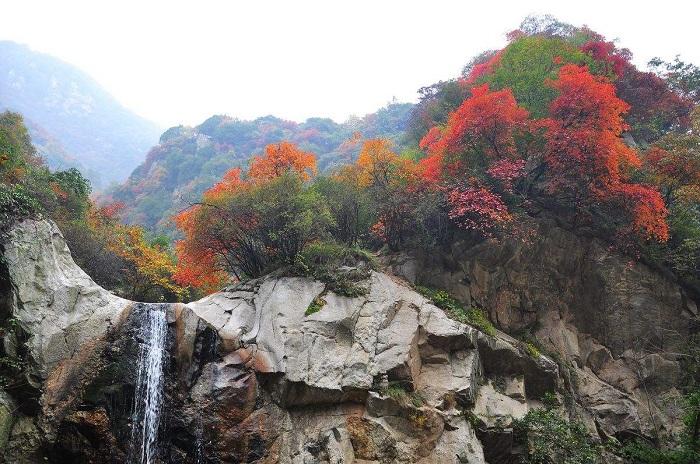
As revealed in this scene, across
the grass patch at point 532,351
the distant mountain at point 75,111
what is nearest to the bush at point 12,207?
the grass patch at point 532,351

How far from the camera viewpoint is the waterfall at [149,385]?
11.8 meters

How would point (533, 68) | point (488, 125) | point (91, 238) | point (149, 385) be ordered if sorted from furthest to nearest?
point (533, 68) < point (91, 238) < point (488, 125) < point (149, 385)

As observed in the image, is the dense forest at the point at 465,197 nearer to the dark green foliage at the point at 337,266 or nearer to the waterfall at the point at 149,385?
the dark green foliage at the point at 337,266

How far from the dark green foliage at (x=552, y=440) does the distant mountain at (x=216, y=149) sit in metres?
41.2

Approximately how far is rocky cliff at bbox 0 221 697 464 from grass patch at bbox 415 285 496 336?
0.54 metres

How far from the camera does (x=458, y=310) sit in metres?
15.9

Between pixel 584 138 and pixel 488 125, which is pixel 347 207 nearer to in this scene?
pixel 488 125

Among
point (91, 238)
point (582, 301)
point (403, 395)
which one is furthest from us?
point (91, 238)

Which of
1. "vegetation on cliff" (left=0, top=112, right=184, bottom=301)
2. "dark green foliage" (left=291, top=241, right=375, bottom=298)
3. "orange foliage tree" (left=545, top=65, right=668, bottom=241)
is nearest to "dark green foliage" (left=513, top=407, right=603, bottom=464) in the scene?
"dark green foliage" (left=291, top=241, right=375, bottom=298)

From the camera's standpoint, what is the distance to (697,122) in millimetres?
18375

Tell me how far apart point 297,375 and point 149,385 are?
4.07 m

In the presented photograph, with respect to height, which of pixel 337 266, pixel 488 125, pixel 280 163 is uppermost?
pixel 488 125

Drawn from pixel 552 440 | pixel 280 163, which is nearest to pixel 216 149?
pixel 280 163

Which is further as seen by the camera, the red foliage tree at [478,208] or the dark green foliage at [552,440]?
the red foliage tree at [478,208]
